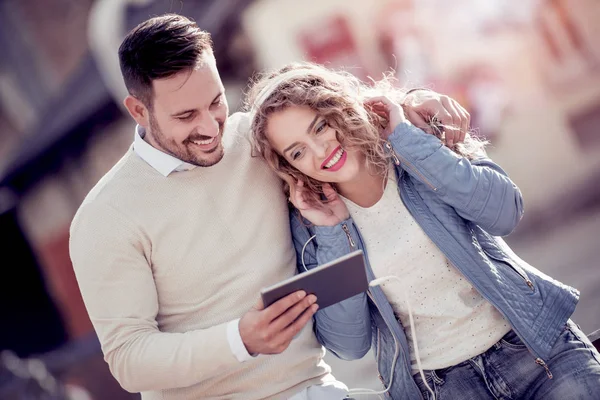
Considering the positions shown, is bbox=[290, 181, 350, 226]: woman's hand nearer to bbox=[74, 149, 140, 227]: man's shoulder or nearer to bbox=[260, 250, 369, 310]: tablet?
bbox=[260, 250, 369, 310]: tablet

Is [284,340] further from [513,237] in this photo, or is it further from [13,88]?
[13,88]

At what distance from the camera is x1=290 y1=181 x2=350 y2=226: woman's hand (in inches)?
103

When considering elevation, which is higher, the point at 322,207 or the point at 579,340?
the point at 322,207

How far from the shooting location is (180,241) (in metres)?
2.60

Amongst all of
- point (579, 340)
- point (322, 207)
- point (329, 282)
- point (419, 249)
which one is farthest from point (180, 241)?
point (579, 340)

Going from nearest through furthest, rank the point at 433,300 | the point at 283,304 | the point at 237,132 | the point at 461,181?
the point at 283,304
the point at 461,181
the point at 433,300
the point at 237,132

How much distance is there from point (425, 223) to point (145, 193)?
99 cm

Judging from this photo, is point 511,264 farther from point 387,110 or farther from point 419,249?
point 387,110

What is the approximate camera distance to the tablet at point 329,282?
2.20 m

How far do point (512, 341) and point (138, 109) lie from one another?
1562mm

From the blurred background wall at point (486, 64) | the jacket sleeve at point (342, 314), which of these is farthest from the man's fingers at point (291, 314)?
the blurred background wall at point (486, 64)

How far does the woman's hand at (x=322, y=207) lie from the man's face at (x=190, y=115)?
312 mm

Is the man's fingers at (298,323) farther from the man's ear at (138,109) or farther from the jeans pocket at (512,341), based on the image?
the man's ear at (138,109)

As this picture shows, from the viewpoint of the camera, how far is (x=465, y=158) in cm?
252
